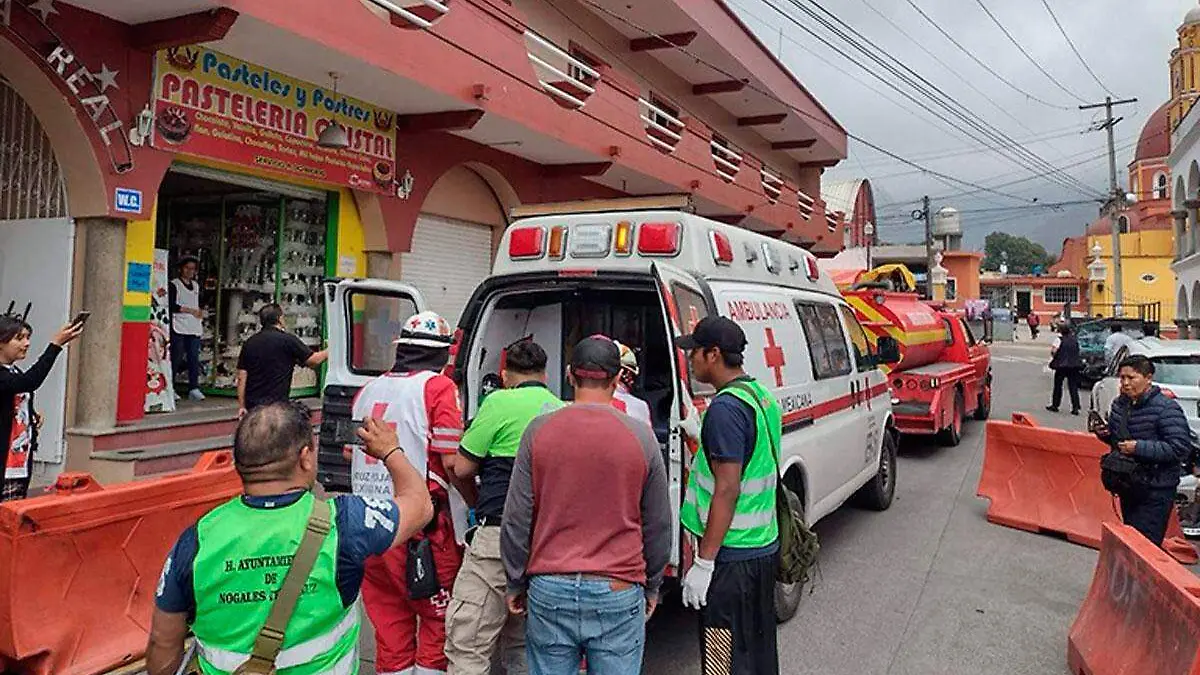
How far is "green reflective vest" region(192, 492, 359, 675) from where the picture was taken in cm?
190

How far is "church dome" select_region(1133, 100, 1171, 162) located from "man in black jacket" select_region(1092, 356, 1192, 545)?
5783 centimetres

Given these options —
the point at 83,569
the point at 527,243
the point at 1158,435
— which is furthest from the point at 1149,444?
the point at 83,569

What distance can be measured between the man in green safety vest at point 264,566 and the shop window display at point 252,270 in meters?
8.01

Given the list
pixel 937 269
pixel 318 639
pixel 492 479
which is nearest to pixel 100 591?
pixel 492 479

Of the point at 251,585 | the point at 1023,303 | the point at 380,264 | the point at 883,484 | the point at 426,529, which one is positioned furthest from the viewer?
the point at 1023,303

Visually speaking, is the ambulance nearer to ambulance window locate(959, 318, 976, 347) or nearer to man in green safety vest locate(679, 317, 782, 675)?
man in green safety vest locate(679, 317, 782, 675)

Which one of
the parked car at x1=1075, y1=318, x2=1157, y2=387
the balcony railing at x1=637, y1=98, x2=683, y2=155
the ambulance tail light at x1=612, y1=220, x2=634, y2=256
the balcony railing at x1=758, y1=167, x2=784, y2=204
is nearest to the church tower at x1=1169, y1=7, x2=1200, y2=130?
the parked car at x1=1075, y1=318, x2=1157, y2=387

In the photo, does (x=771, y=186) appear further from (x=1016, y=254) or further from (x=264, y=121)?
(x=1016, y=254)

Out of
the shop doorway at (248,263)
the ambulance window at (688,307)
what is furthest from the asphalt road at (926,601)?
the shop doorway at (248,263)

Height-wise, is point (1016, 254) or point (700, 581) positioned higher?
point (1016, 254)

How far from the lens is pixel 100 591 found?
4.21 m

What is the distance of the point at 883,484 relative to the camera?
25.1 feet

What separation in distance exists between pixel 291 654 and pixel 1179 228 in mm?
38274

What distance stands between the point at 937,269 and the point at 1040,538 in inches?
1521
